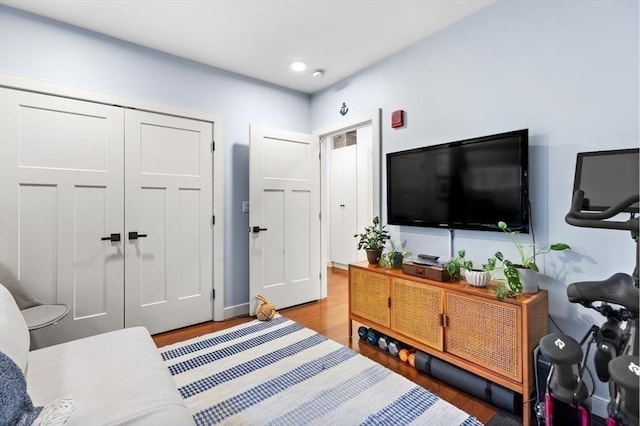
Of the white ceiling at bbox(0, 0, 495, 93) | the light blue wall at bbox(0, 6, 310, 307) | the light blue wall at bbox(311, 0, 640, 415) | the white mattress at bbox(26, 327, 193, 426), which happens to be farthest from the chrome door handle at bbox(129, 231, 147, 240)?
the light blue wall at bbox(311, 0, 640, 415)

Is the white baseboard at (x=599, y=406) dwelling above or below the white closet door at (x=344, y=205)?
below

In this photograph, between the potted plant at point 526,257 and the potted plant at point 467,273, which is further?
the potted plant at point 467,273

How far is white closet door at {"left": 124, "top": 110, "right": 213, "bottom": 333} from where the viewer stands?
8.90 ft

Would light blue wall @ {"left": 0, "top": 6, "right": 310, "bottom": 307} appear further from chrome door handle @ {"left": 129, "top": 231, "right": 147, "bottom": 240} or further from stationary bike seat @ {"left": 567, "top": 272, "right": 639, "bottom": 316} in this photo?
stationary bike seat @ {"left": 567, "top": 272, "right": 639, "bottom": 316}

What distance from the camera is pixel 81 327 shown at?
8.18 feet

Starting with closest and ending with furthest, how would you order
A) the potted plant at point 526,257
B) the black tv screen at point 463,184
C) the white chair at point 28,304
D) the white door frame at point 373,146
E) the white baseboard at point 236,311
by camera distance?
the potted plant at point 526,257
the black tv screen at point 463,184
the white chair at point 28,304
the white door frame at point 373,146
the white baseboard at point 236,311

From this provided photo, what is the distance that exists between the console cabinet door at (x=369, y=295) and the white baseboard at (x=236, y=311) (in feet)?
4.18

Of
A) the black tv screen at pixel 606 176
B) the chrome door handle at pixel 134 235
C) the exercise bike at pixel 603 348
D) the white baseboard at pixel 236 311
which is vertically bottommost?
the white baseboard at pixel 236 311

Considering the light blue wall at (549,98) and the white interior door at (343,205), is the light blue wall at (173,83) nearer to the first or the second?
the white interior door at (343,205)

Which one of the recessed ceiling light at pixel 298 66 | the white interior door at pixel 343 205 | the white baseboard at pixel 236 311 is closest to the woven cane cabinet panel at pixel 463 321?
the white baseboard at pixel 236 311

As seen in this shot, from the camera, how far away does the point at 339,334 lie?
281 cm

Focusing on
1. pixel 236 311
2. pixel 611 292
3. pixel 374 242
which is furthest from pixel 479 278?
pixel 236 311

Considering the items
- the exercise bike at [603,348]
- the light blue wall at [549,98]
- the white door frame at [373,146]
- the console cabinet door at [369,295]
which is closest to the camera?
the exercise bike at [603,348]

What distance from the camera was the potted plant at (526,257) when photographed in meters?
1.81
